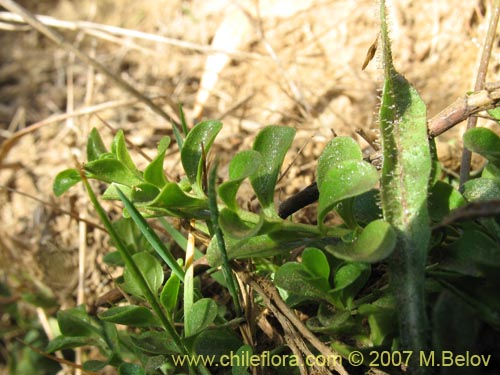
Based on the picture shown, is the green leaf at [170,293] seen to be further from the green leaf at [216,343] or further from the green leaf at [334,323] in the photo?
the green leaf at [334,323]

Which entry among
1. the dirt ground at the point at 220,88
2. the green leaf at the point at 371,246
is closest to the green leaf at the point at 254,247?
the green leaf at the point at 371,246

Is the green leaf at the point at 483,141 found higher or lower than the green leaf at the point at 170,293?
higher

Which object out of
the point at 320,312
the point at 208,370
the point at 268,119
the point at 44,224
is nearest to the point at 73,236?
the point at 44,224

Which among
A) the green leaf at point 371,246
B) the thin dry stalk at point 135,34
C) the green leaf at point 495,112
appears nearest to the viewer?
the green leaf at point 371,246

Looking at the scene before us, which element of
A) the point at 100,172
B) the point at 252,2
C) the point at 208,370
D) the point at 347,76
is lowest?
the point at 208,370

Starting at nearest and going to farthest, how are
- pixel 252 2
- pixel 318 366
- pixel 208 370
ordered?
pixel 318 366 → pixel 208 370 → pixel 252 2

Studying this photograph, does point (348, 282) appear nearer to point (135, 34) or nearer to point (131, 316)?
point (131, 316)

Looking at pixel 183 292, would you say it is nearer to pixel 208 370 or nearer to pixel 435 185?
pixel 208 370
